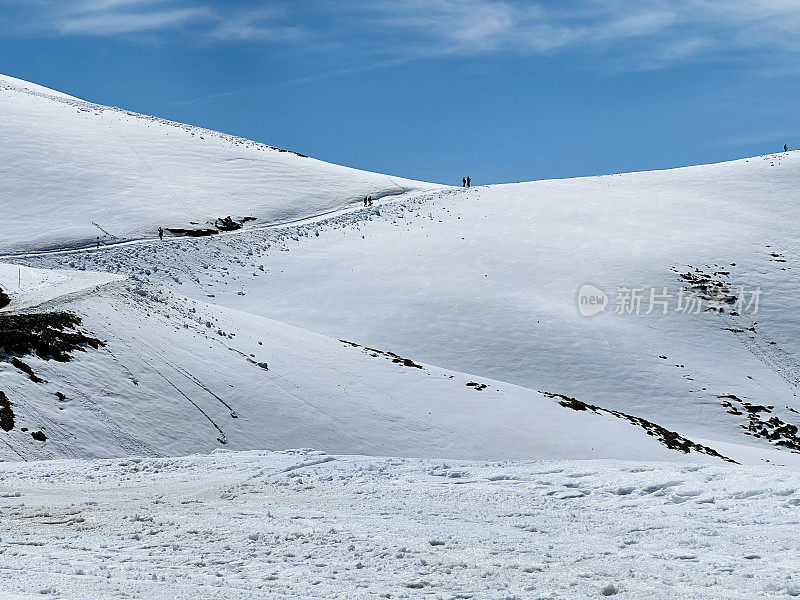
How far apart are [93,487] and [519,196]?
4811 cm

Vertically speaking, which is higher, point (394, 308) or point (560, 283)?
point (560, 283)

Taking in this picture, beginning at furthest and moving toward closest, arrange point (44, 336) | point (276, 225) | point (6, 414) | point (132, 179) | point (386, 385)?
point (132, 179) → point (276, 225) → point (386, 385) → point (44, 336) → point (6, 414)

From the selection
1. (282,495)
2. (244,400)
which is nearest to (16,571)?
(282,495)

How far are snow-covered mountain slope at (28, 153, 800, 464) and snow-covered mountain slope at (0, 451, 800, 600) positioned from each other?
→ 17.6 m

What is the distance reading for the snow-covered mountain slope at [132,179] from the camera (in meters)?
48.3

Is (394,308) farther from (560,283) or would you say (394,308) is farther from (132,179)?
(132,179)

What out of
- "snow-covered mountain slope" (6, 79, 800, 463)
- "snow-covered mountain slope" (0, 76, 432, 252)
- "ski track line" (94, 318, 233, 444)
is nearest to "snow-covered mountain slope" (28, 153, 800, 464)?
"snow-covered mountain slope" (6, 79, 800, 463)

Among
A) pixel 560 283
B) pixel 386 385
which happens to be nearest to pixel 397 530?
pixel 386 385

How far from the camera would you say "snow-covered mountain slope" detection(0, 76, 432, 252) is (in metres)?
48.3

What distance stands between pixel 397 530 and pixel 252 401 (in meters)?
12.1

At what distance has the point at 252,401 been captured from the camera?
72.2ft

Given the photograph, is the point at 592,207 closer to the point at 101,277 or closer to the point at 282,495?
the point at 101,277

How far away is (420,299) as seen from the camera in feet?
126

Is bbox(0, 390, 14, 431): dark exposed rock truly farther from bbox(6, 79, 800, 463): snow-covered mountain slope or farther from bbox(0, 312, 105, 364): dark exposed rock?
bbox(0, 312, 105, 364): dark exposed rock
